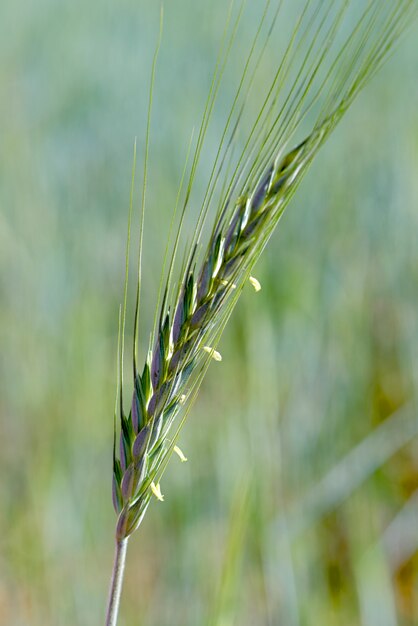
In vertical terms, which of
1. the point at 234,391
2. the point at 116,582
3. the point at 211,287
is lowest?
the point at 116,582

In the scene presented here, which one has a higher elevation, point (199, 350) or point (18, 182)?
point (18, 182)

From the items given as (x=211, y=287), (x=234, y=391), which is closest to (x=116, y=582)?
(x=211, y=287)

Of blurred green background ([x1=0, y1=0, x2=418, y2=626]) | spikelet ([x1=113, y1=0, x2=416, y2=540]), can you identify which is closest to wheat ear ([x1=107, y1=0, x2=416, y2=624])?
spikelet ([x1=113, y1=0, x2=416, y2=540])

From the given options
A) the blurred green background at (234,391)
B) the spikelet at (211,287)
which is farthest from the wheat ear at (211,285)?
the blurred green background at (234,391)

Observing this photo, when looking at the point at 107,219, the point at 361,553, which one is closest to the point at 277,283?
the point at 361,553

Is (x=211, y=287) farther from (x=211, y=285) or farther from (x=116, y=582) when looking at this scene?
(x=116, y=582)

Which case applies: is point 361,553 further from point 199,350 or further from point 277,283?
point 199,350

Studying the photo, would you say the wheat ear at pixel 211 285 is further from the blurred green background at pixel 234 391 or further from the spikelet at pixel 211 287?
the blurred green background at pixel 234 391

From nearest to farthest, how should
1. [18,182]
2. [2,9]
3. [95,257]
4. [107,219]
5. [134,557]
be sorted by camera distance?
[134,557]
[18,182]
[95,257]
[107,219]
[2,9]
